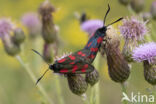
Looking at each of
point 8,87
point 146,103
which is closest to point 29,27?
point 8,87

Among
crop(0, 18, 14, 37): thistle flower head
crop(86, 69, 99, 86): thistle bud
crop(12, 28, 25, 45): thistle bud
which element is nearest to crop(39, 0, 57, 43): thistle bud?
crop(12, 28, 25, 45): thistle bud

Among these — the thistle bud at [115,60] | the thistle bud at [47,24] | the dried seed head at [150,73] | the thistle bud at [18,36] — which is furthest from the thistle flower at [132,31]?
the thistle bud at [18,36]

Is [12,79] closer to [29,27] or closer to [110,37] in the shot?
[29,27]

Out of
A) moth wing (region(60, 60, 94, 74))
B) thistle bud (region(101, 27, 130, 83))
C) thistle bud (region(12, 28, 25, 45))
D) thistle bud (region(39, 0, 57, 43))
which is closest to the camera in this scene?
moth wing (region(60, 60, 94, 74))

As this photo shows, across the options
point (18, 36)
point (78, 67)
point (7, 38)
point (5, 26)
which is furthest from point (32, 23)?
point (78, 67)

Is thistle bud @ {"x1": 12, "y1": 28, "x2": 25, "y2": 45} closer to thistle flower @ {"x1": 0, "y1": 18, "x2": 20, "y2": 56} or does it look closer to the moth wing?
thistle flower @ {"x1": 0, "y1": 18, "x2": 20, "y2": 56}

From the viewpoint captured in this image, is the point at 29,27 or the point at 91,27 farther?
the point at 29,27
